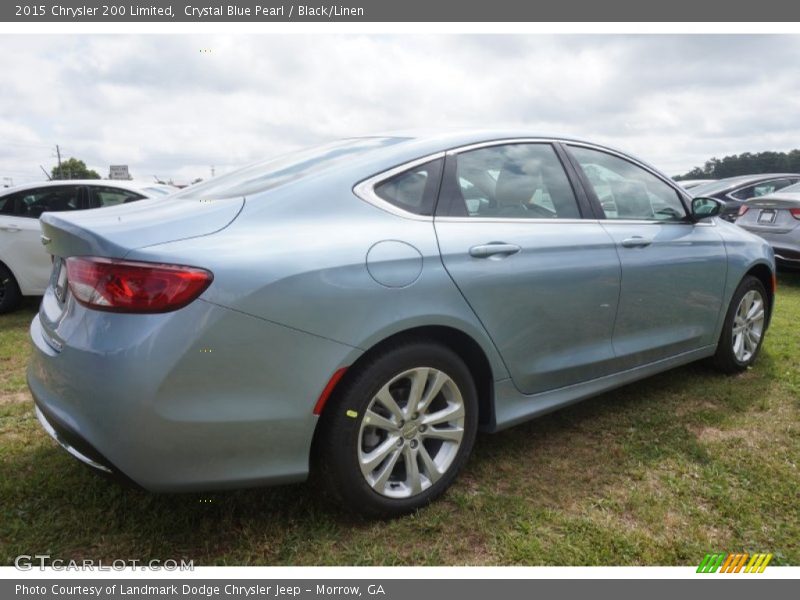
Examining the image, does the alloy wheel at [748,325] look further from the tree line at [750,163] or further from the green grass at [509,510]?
the tree line at [750,163]

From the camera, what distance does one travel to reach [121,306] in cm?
183

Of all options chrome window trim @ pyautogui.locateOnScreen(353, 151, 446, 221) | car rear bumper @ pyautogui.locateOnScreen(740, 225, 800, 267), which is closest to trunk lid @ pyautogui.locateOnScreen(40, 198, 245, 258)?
chrome window trim @ pyautogui.locateOnScreen(353, 151, 446, 221)

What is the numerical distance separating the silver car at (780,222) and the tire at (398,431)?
6.89m

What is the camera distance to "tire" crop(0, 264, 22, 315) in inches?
241

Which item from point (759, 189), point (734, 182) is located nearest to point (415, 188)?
point (734, 182)

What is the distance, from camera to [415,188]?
2398 millimetres

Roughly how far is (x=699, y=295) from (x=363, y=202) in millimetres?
2325

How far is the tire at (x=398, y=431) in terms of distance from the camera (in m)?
2.11

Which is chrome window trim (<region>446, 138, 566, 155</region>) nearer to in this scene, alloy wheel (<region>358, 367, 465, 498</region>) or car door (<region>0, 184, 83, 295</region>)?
alloy wheel (<region>358, 367, 465, 498</region>)

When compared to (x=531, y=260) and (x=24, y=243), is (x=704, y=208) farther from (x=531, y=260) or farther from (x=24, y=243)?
(x=24, y=243)

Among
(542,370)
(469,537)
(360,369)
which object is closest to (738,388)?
(542,370)

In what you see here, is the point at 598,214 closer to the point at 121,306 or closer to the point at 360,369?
the point at 360,369

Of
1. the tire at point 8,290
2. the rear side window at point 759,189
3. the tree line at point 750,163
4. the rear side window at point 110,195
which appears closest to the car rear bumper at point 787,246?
the rear side window at point 759,189

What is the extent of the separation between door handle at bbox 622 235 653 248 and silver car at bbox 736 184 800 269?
5583mm
